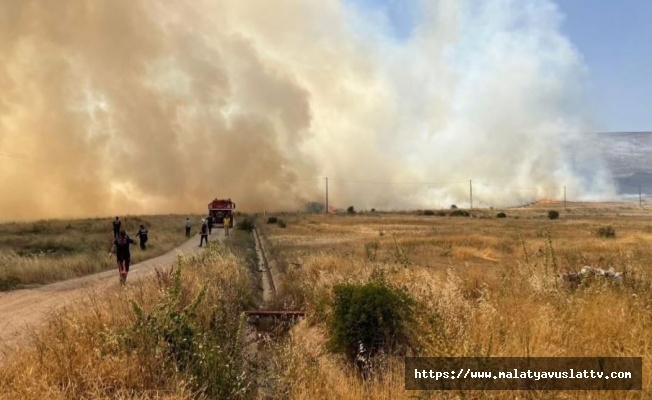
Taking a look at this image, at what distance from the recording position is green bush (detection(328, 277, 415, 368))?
7.80 metres

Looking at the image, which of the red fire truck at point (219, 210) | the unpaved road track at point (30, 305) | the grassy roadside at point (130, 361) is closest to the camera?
the grassy roadside at point (130, 361)

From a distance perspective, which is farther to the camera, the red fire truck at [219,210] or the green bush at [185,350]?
the red fire truck at [219,210]

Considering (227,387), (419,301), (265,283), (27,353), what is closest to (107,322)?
(27,353)

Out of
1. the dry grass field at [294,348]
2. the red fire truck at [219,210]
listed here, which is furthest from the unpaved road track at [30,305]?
the red fire truck at [219,210]

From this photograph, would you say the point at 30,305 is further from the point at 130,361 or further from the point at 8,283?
the point at 130,361

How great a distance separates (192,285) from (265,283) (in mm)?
8631

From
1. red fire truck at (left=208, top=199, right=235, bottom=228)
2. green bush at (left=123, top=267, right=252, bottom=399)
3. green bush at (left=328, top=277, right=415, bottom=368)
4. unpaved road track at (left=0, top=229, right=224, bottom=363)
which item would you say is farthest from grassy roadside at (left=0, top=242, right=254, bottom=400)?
red fire truck at (left=208, top=199, right=235, bottom=228)

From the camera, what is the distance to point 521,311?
7.29m

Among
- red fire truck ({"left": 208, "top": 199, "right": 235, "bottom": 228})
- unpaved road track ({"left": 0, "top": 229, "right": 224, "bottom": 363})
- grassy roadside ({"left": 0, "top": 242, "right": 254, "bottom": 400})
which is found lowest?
unpaved road track ({"left": 0, "top": 229, "right": 224, "bottom": 363})

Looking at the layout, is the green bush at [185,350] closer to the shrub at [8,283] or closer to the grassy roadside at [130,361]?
the grassy roadside at [130,361]

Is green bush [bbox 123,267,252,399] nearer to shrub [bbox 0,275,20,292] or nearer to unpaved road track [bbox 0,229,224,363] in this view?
unpaved road track [bbox 0,229,224,363]

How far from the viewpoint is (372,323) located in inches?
314

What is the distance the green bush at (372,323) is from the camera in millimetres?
7797

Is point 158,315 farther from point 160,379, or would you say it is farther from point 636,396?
point 636,396
